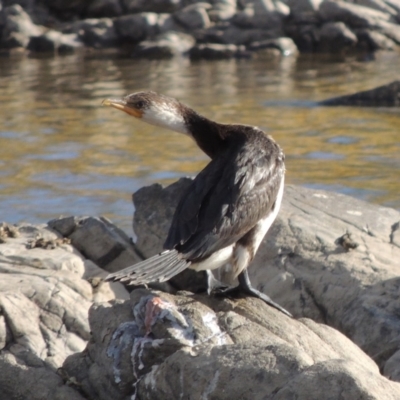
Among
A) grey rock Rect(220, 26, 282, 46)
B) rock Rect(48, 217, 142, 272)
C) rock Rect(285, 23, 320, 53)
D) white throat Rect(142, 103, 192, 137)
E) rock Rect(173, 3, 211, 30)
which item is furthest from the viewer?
rock Rect(173, 3, 211, 30)

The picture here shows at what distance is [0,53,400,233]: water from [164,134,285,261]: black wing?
4.09 m

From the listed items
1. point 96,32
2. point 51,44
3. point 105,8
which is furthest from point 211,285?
point 105,8

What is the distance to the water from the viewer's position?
11938mm

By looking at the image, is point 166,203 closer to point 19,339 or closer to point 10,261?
point 10,261

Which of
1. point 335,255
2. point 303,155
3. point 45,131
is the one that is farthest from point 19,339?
point 45,131

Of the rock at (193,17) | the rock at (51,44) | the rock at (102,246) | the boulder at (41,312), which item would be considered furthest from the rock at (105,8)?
the boulder at (41,312)

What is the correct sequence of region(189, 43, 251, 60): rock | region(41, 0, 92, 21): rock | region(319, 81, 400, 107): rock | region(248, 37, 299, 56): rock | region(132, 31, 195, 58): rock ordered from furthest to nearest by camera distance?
region(41, 0, 92, 21): rock, region(132, 31, 195, 58): rock, region(248, 37, 299, 56): rock, region(189, 43, 251, 60): rock, region(319, 81, 400, 107): rock

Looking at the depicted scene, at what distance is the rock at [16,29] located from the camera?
2681cm

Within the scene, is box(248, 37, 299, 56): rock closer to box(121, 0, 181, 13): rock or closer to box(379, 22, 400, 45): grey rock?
box(379, 22, 400, 45): grey rock

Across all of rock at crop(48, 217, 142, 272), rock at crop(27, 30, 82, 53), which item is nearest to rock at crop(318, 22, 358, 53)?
rock at crop(27, 30, 82, 53)

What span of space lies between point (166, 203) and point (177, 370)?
9.83 feet

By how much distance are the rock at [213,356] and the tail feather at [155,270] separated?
4.7 inches

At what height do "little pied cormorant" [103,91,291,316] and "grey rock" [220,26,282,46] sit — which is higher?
"little pied cormorant" [103,91,291,316]

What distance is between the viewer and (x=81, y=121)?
16.7 meters
